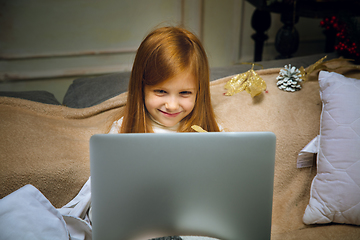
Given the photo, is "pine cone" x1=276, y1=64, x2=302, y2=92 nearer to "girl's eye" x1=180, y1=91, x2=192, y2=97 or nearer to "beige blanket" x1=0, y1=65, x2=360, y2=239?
"beige blanket" x1=0, y1=65, x2=360, y2=239

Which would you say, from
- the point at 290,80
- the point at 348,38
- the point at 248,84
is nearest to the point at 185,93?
the point at 248,84

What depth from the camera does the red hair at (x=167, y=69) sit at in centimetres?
83

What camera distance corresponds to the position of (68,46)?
1.96 meters

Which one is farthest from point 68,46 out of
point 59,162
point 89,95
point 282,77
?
point 282,77

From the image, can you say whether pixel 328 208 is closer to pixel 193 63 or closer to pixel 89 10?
pixel 193 63

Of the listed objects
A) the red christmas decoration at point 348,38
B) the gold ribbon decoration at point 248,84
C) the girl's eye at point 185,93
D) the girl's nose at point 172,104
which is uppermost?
the red christmas decoration at point 348,38

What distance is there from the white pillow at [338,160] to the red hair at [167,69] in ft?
1.13

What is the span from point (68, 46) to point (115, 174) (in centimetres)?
173

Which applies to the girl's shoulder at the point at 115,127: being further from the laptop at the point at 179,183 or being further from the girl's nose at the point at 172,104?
the laptop at the point at 179,183

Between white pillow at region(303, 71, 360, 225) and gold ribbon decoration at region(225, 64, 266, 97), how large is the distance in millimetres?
280

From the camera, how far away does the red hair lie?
829 millimetres

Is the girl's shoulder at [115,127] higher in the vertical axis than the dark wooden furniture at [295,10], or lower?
lower

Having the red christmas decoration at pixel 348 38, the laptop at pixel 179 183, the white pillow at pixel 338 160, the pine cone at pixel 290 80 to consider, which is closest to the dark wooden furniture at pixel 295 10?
the red christmas decoration at pixel 348 38

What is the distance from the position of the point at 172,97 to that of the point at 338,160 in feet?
1.67
